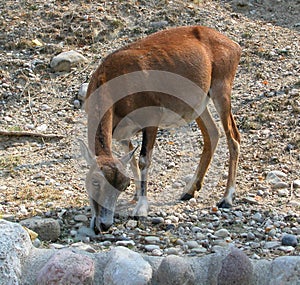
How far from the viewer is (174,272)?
18.7ft

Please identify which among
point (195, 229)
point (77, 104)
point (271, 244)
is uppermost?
point (271, 244)

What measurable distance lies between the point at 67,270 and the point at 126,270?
517 mm

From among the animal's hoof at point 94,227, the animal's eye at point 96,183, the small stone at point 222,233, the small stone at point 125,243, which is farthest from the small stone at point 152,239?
the animal's eye at point 96,183

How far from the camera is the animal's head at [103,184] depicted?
7266mm

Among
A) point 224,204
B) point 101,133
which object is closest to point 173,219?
point 224,204

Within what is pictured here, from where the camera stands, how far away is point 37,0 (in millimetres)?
14797

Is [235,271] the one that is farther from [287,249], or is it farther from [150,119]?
[150,119]

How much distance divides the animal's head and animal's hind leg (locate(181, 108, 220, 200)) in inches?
78.2

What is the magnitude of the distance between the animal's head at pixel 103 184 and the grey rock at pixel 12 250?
4.70 ft

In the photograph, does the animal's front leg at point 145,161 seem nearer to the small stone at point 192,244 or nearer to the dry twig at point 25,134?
the small stone at point 192,244

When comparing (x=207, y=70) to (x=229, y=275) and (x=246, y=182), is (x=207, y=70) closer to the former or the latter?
(x=246, y=182)

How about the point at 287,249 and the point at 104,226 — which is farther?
the point at 104,226

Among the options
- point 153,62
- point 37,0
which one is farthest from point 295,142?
point 37,0

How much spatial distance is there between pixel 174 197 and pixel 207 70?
185cm
